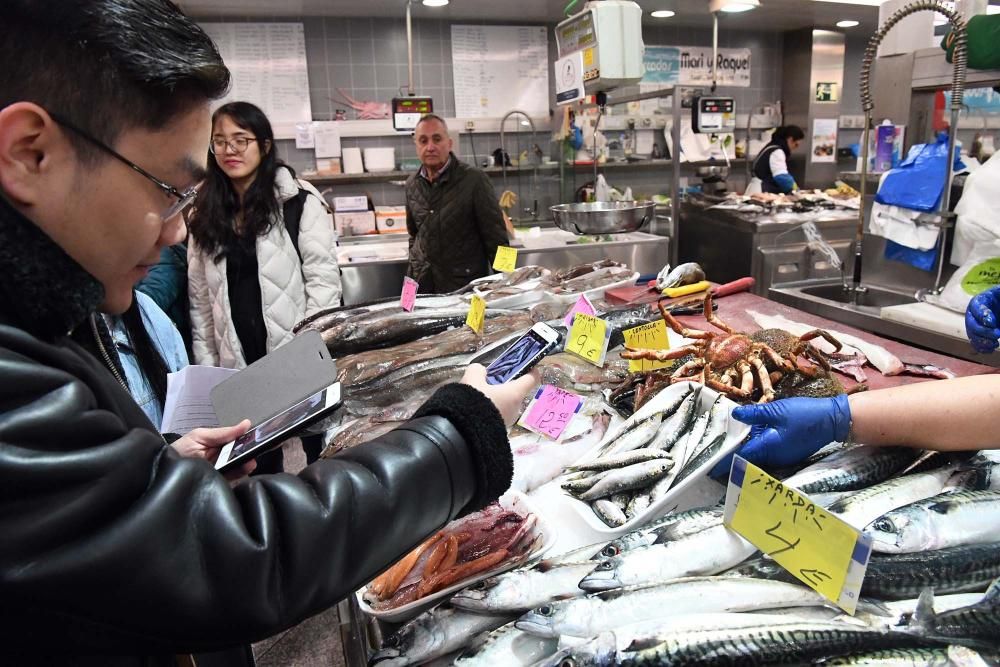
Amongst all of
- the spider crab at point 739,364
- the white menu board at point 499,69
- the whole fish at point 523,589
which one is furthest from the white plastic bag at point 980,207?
the white menu board at point 499,69

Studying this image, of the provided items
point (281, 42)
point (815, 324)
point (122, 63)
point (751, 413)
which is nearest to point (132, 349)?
point (122, 63)

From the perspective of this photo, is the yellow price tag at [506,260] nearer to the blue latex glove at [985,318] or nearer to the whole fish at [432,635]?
the blue latex glove at [985,318]

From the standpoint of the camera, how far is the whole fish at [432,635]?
→ 3.18ft

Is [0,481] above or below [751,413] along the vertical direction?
above

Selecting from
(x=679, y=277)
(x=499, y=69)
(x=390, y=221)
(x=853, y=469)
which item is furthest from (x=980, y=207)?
(x=499, y=69)

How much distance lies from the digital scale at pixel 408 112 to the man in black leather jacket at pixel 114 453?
398 cm

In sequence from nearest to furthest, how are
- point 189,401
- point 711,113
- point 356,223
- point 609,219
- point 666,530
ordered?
point 666,530, point 189,401, point 609,219, point 711,113, point 356,223

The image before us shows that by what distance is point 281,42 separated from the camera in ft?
22.7

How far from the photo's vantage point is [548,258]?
4273 mm

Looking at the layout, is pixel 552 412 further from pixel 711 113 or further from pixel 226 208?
pixel 711 113

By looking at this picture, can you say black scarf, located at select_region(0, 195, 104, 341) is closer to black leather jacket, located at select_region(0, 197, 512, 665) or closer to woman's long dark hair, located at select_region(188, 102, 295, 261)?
black leather jacket, located at select_region(0, 197, 512, 665)

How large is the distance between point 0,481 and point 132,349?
1365 millimetres

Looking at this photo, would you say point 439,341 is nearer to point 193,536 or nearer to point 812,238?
point 193,536

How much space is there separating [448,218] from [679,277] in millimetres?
1636
